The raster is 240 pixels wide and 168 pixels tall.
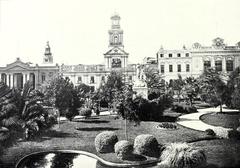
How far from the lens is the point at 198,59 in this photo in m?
38.0

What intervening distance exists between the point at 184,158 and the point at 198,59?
98.3 ft

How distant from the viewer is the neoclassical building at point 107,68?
49.1 meters

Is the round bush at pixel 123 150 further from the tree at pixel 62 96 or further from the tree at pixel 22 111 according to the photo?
the tree at pixel 62 96

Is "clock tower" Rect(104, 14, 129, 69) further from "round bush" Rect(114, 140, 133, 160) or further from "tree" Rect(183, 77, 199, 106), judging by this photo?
"round bush" Rect(114, 140, 133, 160)

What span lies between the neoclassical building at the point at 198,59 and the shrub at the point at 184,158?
845 inches

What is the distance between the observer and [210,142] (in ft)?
44.5

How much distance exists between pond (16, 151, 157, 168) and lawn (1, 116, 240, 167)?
1.19ft

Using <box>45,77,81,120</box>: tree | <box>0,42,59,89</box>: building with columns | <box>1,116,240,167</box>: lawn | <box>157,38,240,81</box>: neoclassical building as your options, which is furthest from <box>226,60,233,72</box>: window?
<box>0,42,59,89</box>: building with columns

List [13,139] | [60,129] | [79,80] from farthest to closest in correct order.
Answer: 1. [79,80]
2. [60,129]
3. [13,139]

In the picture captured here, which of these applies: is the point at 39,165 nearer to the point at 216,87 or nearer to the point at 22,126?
the point at 22,126

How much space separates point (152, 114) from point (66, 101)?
6099 mm

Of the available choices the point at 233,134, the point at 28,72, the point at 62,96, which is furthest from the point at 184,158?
the point at 28,72

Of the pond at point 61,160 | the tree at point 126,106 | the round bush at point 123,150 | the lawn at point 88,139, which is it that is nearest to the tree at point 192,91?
the lawn at point 88,139

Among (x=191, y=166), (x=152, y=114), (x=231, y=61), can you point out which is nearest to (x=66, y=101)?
(x=152, y=114)
